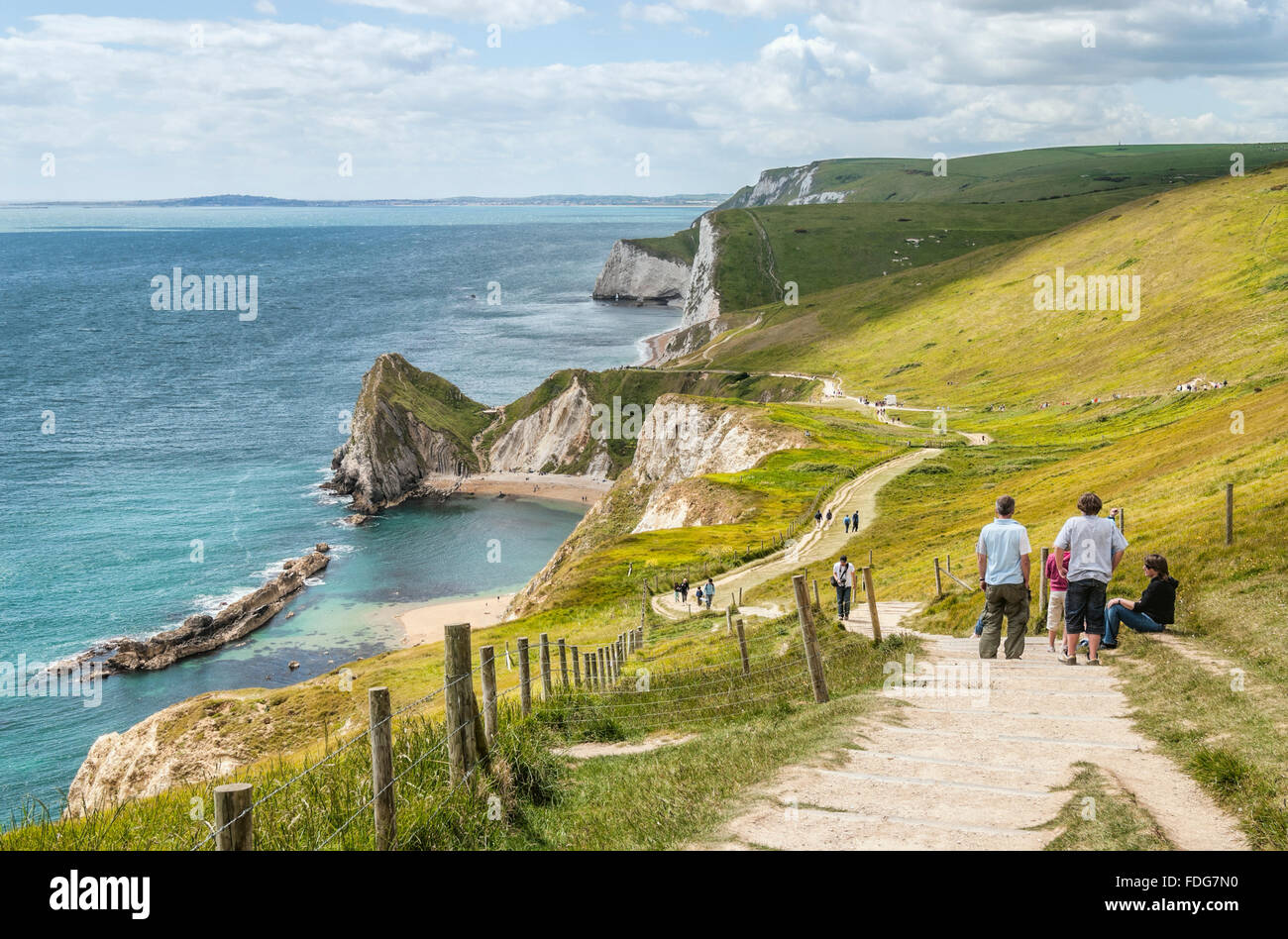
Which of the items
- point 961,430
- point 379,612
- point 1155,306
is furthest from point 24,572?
point 1155,306

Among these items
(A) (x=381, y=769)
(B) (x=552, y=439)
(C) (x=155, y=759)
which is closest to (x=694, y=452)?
(B) (x=552, y=439)

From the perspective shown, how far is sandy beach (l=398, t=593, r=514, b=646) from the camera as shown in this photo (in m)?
81.6

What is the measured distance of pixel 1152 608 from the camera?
1914 centimetres

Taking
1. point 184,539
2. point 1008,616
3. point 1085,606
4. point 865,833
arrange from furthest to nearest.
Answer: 1. point 184,539
2. point 1008,616
3. point 1085,606
4. point 865,833

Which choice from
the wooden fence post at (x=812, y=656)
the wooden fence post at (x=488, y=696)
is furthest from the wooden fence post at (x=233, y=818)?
the wooden fence post at (x=812, y=656)

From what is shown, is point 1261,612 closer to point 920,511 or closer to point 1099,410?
point 920,511

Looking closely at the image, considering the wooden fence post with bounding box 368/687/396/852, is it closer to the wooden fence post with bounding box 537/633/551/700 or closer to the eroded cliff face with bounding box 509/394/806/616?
the wooden fence post with bounding box 537/633/551/700

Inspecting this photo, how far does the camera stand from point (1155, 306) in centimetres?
11938

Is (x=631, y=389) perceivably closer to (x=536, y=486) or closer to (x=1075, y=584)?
(x=536, y=486)

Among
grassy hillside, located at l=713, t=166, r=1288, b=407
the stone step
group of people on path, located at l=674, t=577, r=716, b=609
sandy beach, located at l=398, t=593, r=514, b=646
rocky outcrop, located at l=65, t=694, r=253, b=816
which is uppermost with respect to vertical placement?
grassy hillside, located at l=713, t=166, r=1288, b=407

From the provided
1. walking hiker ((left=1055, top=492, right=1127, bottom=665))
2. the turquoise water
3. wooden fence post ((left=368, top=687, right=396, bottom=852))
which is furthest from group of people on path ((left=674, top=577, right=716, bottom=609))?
wooden fence post ((left=368, top=687, right=396, bottom=852))

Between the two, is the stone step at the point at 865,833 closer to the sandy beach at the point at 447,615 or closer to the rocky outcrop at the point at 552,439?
the sandy beach at the point at 447,615

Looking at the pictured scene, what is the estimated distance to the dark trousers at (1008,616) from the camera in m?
18.4

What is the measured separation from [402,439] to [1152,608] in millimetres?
129431
